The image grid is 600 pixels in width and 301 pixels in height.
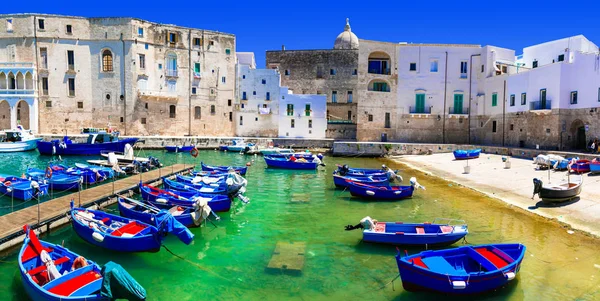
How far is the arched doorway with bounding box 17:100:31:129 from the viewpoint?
148 feet

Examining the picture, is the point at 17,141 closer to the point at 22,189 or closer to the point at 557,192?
the point at 22,189

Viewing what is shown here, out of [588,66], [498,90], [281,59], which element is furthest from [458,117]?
[281,59]

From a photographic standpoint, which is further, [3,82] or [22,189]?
[3,82]

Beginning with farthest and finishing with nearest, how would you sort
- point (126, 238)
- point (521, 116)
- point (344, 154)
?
point (344, 154), point (521, 116), point (126, 238)

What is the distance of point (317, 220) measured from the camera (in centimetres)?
1523

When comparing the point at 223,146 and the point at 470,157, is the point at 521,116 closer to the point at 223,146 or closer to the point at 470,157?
the point at 470,157

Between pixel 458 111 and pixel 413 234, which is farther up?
pixel 458 111

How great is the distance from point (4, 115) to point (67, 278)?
46360 millimetres

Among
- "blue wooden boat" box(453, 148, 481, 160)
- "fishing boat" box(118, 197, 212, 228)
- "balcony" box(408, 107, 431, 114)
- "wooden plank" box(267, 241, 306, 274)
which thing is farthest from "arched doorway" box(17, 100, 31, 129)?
"wooden plank" box(267, 241, 306, 274)

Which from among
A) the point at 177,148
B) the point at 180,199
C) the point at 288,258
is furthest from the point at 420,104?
the point at 288,258

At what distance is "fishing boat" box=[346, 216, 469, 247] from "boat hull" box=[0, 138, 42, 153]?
118 ft

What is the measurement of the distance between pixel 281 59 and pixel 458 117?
23691mm

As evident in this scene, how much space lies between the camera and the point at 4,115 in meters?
44.9

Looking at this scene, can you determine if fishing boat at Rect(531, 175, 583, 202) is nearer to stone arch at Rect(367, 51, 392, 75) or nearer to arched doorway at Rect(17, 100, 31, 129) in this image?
stone arch at Rect(367, 51, 392, 75)
